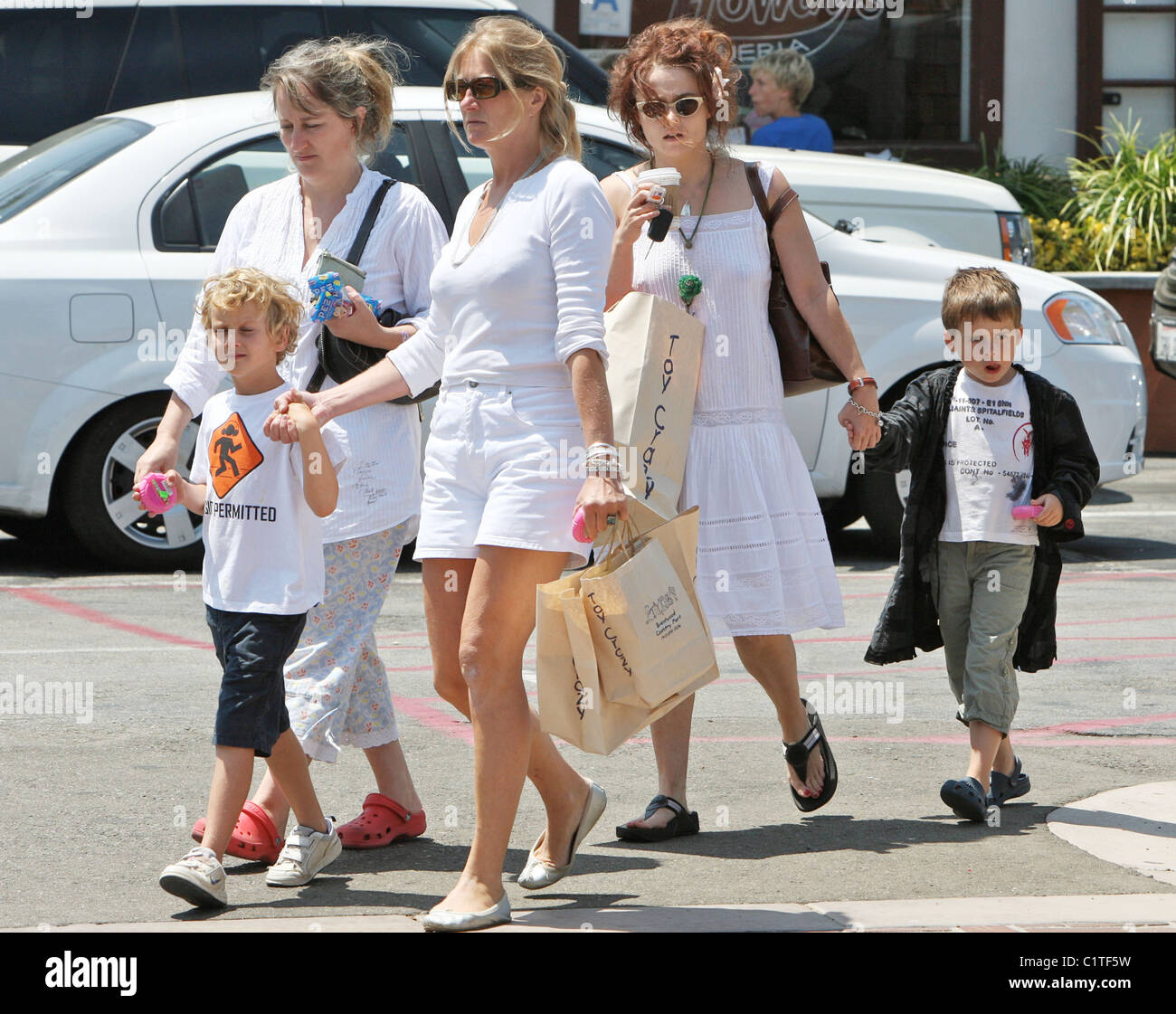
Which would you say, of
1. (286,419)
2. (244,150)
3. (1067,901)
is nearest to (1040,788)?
(1067,901)

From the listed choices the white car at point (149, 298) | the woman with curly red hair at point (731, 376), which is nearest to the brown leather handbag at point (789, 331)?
the woman with curly red hair at point (731, 376)

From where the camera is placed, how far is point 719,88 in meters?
4.78

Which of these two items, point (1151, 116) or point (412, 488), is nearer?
point (412, 488)

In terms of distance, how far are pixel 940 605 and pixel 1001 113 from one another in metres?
11.2

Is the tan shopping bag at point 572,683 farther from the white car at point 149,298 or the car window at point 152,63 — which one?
the car window at point 152,63

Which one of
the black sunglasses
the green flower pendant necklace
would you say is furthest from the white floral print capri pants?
the black sunglasses

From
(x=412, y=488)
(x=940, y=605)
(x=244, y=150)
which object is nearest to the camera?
(x=412, y=488)

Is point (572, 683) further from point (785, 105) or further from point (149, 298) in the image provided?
point (785, 105)

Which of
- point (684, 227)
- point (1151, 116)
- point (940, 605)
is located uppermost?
point (1151, 116)

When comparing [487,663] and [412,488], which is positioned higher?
[412,488]

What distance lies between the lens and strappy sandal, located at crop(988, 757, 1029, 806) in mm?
5004

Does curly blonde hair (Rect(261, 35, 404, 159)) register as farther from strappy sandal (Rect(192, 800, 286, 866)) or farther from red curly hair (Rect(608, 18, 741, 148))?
strappy sandal (Rect(192, 800, 286, 866))

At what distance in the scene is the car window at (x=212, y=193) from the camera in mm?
8094
